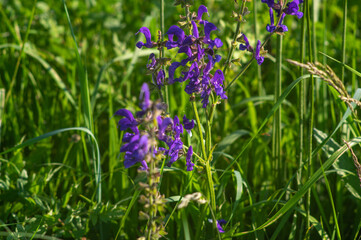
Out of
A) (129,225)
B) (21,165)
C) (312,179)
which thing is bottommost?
(129,225)

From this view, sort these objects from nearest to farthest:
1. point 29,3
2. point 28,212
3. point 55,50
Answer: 1. point 28,212
2. point 55,50
3. point 29,3

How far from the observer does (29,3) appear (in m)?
3.77

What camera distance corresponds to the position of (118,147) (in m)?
2.33

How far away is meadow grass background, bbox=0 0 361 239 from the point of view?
1836mm

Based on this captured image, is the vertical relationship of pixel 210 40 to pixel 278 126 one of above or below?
above

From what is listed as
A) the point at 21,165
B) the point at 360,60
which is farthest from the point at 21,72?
the point at 360,60

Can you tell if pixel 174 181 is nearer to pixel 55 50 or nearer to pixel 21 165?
pixel 21 165

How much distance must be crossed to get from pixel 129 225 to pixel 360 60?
88.5 inches

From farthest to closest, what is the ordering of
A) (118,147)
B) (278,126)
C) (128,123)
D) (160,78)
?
1. (118,147)
2. (278,126)
3. (160,78)
4. (128,123)

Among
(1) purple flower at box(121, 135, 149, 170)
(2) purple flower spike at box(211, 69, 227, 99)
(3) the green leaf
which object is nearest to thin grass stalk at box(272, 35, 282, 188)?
(3) the green leaf

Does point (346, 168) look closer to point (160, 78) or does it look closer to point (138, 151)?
point (160, 78)

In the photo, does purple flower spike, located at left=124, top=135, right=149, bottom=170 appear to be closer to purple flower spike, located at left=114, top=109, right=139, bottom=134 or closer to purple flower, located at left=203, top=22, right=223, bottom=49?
purple flower spike, located at left=114, top=109, right=139, bottom=134

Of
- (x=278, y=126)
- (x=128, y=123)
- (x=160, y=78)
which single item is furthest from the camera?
(x=278, y=126)

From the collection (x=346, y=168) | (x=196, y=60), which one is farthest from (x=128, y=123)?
(x=346, y=168)
